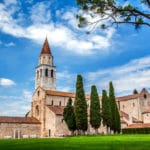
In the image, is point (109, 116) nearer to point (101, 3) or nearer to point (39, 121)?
point (39, 121)

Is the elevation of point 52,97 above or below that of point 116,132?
above

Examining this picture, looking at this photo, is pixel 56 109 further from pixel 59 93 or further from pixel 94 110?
pixel 94 110

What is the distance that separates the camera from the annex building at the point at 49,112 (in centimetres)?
6462

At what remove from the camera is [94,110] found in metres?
62.1

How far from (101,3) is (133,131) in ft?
182

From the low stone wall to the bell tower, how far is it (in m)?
21.8

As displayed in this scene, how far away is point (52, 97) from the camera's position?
73500mm

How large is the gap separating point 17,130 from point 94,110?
1674cm

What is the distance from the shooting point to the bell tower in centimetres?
8788

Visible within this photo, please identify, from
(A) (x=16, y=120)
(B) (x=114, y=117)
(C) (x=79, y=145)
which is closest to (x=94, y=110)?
(B) (x=114, y=117)

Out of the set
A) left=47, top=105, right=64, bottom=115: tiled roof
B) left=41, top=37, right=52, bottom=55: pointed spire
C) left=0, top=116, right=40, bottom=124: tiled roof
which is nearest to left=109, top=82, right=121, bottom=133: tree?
left=47, top=105, right=64, bottom=115: tiled roof

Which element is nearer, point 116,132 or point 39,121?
point 116,132

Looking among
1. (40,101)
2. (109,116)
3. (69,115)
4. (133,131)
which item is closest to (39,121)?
(40,101)

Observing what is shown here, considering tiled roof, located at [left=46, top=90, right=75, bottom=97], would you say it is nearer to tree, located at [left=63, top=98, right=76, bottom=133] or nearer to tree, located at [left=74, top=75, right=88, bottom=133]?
tree, located at [left=63, top=98, right=76, bottom=133]
